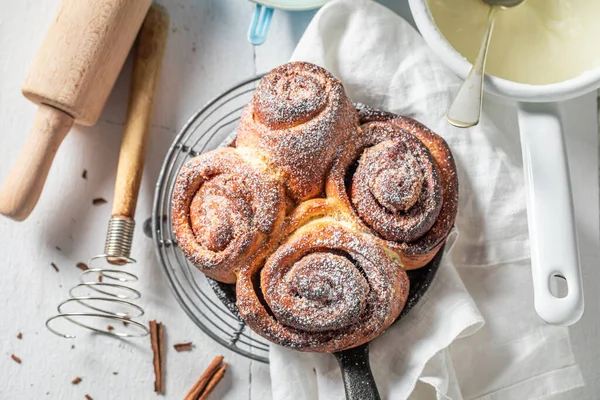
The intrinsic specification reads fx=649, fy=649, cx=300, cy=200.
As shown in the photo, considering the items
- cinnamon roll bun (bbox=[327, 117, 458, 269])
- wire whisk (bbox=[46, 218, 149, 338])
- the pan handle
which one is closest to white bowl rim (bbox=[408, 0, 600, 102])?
cinnamon roll bun (bbox=[327, 117, 458, 269])

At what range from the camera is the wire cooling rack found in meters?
1.18

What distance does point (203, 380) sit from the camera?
1208 millimetres

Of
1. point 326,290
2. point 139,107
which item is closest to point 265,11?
point 139,107

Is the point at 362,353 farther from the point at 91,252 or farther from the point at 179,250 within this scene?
the point at 91,252

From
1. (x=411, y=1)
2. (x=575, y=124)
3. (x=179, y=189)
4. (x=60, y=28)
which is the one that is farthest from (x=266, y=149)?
(x=575, y=124)

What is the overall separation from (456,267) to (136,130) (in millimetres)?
623

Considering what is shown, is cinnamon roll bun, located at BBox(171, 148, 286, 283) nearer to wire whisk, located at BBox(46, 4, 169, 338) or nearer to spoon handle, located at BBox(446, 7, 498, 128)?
wire whisk, located at BBox(46, 4, 169, 338)

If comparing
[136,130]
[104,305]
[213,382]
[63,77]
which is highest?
[63,77]

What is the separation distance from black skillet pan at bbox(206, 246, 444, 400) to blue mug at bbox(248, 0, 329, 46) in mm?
458

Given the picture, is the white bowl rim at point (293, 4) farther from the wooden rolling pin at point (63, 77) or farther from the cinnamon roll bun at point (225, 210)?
the cinnamon roll bun at point (225, 210)

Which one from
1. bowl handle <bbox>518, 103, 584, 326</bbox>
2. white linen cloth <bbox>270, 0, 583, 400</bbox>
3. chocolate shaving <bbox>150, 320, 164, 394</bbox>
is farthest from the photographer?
chocolate shaving <bbox>150, 320, 164, 394</bbox>

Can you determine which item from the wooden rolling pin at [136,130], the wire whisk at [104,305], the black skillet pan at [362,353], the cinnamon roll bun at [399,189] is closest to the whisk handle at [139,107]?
the wooden rolling pin at [136,130]

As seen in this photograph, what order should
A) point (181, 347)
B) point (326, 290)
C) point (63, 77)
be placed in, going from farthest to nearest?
point (181, 347), point (63, 77), point (326, 290)

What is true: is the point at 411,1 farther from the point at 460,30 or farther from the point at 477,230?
the point at 477,230
